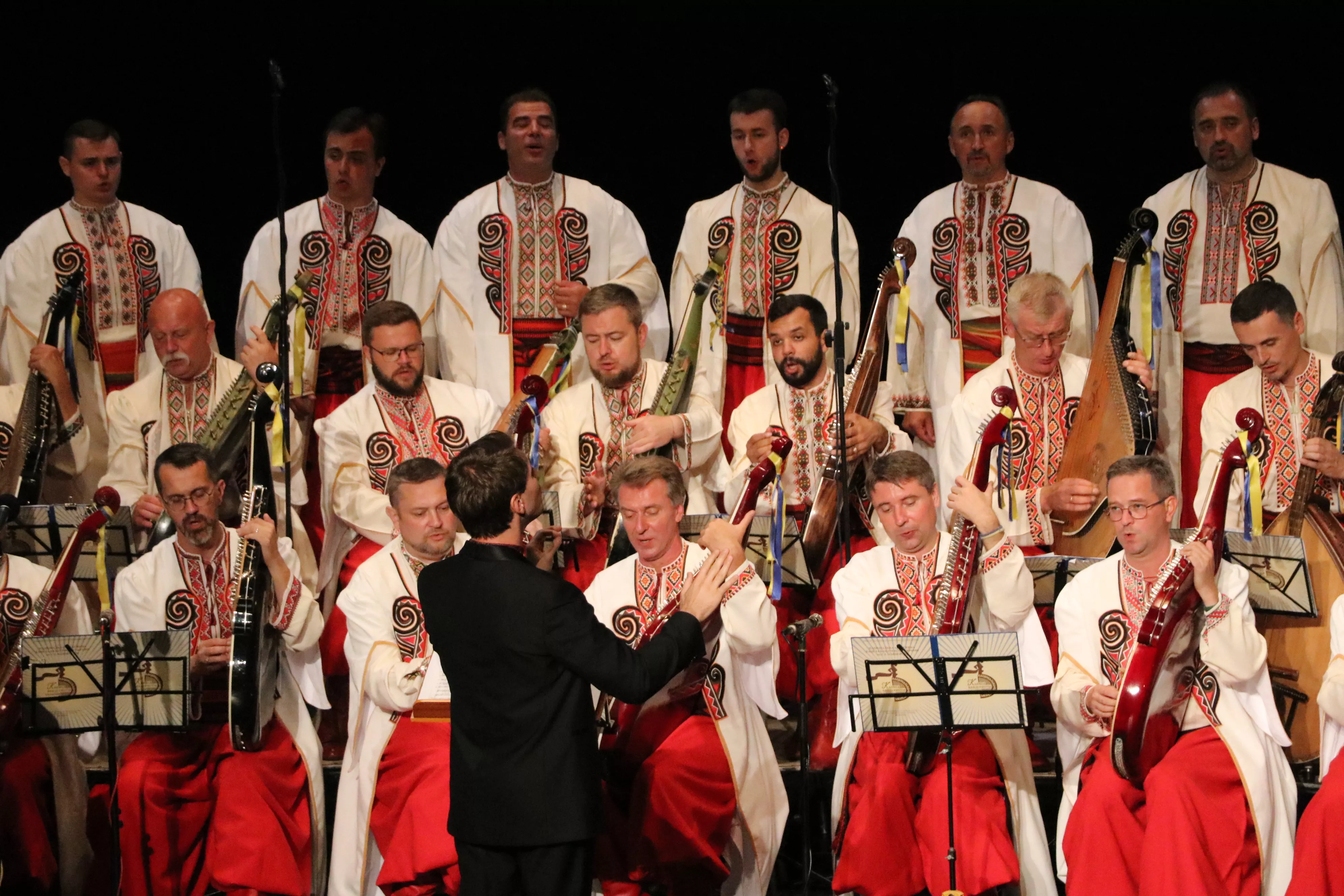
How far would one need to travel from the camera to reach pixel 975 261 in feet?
24.1

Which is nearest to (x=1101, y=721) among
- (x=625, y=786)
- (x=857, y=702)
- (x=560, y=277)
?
(x=857, y=702)

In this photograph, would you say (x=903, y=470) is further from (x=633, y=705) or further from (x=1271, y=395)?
(x=1271, y=395)

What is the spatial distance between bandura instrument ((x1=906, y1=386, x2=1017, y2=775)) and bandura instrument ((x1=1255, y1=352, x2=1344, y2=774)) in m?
1.14

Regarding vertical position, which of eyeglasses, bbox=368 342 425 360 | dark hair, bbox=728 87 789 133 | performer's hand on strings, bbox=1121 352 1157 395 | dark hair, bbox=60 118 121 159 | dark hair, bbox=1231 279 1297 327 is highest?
dark hair, bbox=728 87 789 133

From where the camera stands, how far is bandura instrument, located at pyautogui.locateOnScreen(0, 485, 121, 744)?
17.6 ft

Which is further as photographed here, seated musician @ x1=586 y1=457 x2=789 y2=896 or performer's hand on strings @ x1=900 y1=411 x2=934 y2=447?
performer's hand on strings @ x1=900 y1=411 x2=934 y2=447

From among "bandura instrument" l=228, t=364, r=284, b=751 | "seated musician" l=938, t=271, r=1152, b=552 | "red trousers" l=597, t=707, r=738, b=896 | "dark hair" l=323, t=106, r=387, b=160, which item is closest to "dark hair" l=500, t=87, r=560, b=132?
"dark hair" l=323, t=106, r=387, b=160

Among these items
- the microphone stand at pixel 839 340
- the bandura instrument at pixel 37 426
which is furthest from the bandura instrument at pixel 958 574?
the bandura instrument at pixel 37 426

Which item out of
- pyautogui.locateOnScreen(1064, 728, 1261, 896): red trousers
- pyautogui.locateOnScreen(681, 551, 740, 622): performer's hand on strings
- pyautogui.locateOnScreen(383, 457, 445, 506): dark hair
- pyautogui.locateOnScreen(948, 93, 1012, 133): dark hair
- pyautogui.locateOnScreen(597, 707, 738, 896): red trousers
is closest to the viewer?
pyautogui.locateOnScreen(681, 551, 740, 622): performer's hand on strings

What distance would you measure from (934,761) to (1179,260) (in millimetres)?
3050

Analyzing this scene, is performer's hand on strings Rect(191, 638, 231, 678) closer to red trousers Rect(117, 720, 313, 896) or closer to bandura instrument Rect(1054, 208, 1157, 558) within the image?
red trousers Rect(117, 720, 313, 896)

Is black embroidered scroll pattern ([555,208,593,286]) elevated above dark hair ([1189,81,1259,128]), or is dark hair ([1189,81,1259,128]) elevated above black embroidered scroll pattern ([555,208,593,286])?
dark hair ([1189,81,1259,128])

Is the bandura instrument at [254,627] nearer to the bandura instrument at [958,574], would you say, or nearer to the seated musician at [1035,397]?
the bandura instrument at [958,574]

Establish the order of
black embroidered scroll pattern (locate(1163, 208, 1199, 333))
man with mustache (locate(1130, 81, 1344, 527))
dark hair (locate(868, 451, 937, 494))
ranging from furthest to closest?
black embroidered scroll pattern (locate(1163, 208, 1199, 333)) → man with mustache (locate(1130, 81, 1344, 527)) → dark hair (locate(868, 451, 937, 494))
